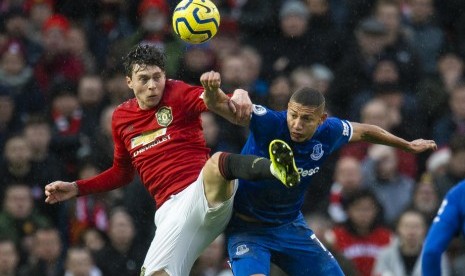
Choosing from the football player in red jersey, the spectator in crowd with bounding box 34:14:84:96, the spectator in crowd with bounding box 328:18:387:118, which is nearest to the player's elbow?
the football player in red jersey

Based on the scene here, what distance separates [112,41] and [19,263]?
12.8ft

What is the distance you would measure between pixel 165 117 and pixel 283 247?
1.37 metres

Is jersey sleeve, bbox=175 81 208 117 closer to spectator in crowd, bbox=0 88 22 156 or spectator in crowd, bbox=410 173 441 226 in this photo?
spectator in crowd, bbox=410 173 441 226

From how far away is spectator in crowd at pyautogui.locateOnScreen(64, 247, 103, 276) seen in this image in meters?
13.3

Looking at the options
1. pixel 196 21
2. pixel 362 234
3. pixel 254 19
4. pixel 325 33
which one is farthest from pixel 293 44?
pixel 196 21

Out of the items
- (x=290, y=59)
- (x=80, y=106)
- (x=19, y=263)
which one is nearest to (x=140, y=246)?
(x=19, y=263)

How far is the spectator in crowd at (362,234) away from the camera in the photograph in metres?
13.5

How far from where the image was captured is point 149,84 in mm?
10320

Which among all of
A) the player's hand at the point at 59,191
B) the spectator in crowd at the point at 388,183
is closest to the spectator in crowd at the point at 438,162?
the spectator in crowd at the point at 388,183

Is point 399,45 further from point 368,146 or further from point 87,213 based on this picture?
point 87,213

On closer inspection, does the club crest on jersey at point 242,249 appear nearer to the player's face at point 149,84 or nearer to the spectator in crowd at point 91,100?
the player's face at point 149,84

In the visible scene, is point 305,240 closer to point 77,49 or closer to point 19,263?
point 19,263

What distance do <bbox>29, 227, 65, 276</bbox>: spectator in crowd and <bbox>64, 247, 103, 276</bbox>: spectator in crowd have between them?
208mm

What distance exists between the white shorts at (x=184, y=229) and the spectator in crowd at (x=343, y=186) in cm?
381
